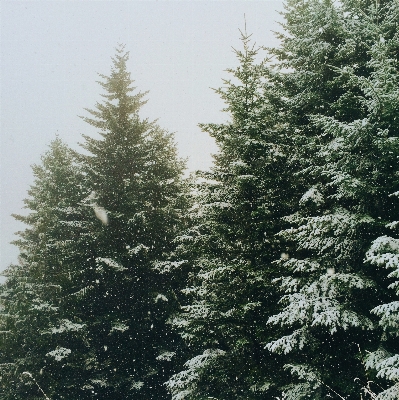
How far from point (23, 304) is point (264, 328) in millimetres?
12588

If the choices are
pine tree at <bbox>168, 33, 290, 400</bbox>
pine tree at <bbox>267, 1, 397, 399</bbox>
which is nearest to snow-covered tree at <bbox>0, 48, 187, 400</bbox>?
pine tree at <bbox>168, 33, 290, 400</bbox>

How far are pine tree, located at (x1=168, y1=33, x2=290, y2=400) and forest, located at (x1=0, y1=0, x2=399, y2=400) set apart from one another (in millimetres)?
60

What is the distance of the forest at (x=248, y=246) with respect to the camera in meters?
7.90

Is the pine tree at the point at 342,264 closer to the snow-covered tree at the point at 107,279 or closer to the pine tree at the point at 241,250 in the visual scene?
the pine tree at the point at 241,250

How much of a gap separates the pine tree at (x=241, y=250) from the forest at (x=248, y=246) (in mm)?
60

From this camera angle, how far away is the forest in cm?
790

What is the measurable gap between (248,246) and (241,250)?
1.04ft

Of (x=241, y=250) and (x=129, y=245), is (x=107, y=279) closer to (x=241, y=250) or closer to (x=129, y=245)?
(x=129, y=245)

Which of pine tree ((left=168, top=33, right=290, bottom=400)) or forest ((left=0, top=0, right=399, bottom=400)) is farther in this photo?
pine tree ((left=168, top=33, right=290, bottom=400))

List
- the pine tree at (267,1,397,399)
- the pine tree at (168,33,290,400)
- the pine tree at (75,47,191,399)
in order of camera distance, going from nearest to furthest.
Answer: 1. the pine tree at (267,1,397,399)
2. the pine tree at (168,33,290,400)
3. the pine tree at (75,47,191,399)

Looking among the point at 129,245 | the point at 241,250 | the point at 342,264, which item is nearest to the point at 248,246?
the point at 241,250

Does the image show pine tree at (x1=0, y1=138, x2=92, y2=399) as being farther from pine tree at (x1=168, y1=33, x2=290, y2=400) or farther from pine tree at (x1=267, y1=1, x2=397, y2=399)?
pine tree at (x1=267, y1=1, x2=397, y2=399)

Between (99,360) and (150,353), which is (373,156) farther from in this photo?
(99,360)

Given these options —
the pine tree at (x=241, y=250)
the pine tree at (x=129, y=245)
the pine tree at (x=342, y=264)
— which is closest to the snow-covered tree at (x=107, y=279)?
the pine tree at (x=129, y=245)
